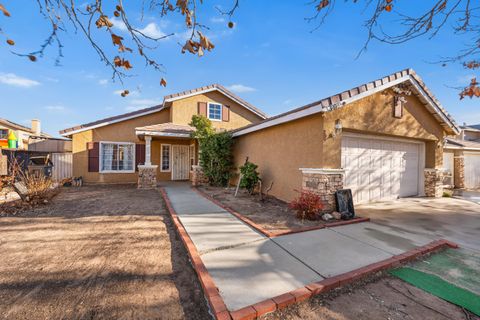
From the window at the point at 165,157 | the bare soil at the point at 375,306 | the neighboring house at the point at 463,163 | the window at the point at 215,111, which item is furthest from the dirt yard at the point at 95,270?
the neighboring house at the point at 463,163

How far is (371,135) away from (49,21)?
8.19 meters

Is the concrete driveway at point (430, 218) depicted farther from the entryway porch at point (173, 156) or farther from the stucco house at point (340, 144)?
the entryway porch at point (173, 156)

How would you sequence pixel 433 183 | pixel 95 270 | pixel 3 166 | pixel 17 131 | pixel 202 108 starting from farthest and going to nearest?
pixel 17 131
pixel 202 108
pixel 3 166
pixel 433 183
pixel 95 270

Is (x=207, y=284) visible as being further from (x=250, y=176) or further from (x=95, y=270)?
(x=250, y=176)

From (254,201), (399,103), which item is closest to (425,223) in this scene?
(399,103)

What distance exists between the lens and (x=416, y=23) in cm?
295

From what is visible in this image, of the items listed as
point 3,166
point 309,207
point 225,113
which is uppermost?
point 225,113

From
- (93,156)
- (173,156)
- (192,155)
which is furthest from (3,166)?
(192,155)

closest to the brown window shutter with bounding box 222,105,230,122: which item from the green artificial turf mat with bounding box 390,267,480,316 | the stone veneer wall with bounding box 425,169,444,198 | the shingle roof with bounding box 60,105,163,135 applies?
the shingle roof with bounding box 60,105,163,135

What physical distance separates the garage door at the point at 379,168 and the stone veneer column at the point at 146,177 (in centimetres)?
893

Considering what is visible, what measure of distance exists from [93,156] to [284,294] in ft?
42.7

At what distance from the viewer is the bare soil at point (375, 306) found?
2.16 meters

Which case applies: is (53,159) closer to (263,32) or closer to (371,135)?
(263,32)

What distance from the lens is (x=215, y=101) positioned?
1425cm
